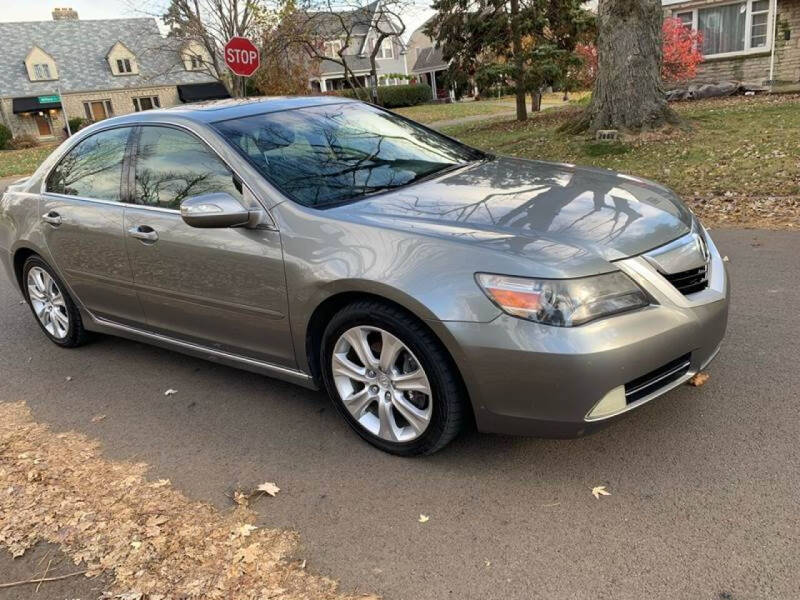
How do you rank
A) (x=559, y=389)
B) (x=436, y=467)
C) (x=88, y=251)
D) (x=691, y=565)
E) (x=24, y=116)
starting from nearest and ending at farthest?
(x=691, y=565) → (x=559, y=389) → (x=436, y=467) → (x=88, y=251) → (x=24, y=116)

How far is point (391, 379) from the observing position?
3.12 meters

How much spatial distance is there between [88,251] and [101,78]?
190ft

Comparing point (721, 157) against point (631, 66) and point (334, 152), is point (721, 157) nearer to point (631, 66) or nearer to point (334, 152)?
point (631, 66)

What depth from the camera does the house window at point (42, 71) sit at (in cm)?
5334

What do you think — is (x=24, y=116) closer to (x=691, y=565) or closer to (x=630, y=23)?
(x=630, y=23)

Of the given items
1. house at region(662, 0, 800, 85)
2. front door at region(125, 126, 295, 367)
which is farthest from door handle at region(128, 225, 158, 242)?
house at region(662, 0, 800, 85)

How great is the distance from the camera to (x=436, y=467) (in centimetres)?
315

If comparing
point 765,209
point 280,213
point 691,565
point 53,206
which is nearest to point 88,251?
point 53,206

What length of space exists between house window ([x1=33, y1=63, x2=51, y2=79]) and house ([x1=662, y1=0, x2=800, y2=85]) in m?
48.8

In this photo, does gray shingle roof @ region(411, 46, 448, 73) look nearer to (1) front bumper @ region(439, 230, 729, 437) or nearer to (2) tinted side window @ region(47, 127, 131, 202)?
(2) tinted side window @ region(47, 127, 131, 202)

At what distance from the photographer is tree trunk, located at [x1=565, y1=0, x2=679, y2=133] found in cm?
1060

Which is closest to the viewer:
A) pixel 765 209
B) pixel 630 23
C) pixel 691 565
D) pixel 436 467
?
pixel 691 565

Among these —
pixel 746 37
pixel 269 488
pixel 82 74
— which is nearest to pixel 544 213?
pixel 269 488

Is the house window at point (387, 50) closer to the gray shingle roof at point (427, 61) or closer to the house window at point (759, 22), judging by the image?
the gray shingle roof at point (427, 61)
